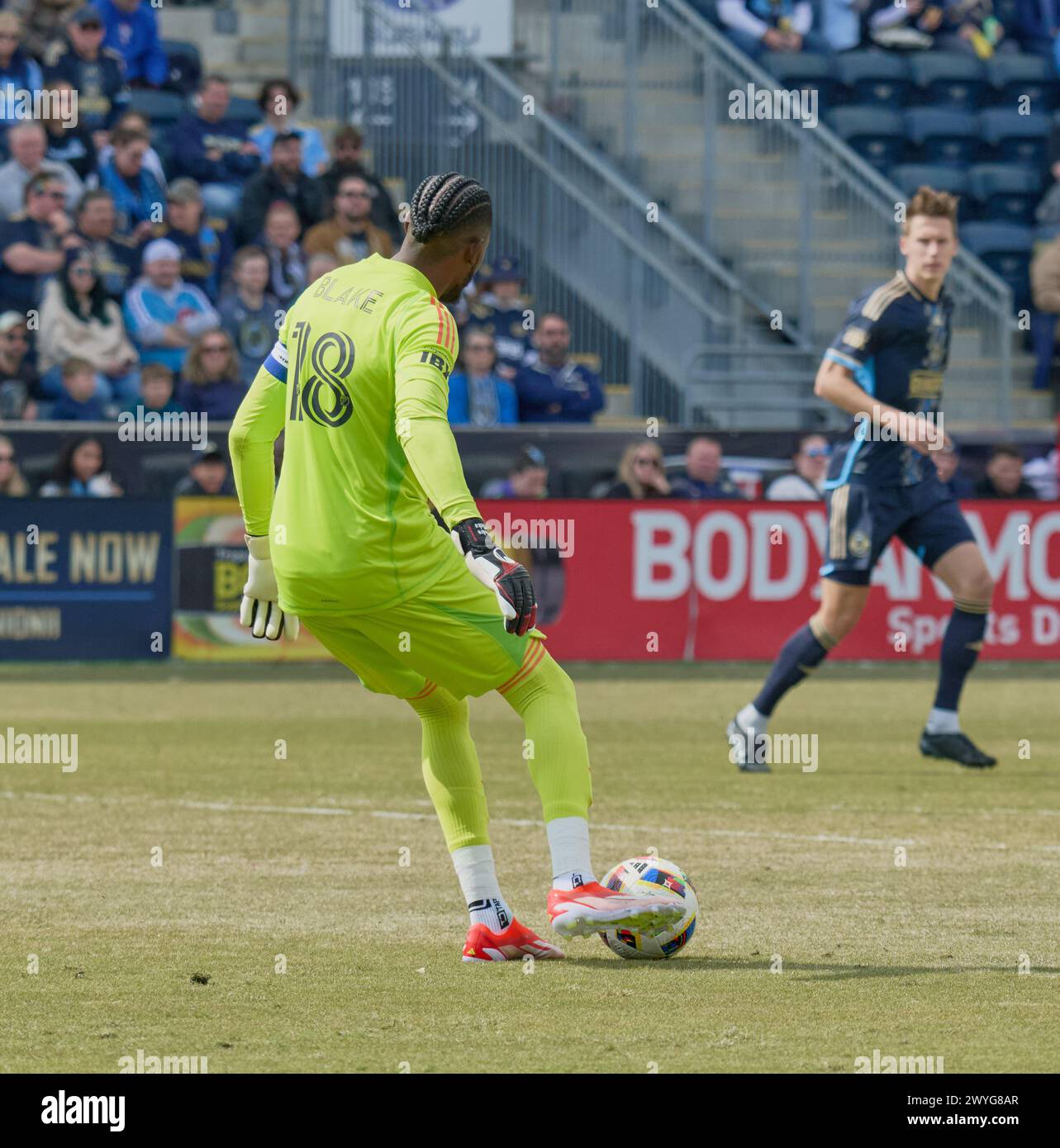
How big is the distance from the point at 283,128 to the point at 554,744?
15.5 metres

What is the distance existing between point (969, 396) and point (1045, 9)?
6392mm

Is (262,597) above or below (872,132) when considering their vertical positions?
below

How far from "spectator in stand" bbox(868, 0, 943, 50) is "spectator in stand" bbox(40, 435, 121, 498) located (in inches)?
462

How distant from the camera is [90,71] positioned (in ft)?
67.8

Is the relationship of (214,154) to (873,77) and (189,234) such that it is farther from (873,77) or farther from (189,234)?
(873,77)

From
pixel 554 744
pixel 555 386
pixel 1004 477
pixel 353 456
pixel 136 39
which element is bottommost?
pixel 1004 477

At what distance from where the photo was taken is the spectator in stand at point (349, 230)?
64.7 ft

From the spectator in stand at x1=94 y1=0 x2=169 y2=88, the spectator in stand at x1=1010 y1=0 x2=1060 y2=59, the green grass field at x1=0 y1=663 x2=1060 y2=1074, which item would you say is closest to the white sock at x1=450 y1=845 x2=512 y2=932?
the green grass field at x1=0 y1=663 x2=1060 y2=1074

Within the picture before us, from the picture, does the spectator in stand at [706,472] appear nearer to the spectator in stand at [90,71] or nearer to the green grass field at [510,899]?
the green grass field at [510,899]

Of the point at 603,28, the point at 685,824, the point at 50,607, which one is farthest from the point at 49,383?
the point at 685,824

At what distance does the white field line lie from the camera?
880 centimetres

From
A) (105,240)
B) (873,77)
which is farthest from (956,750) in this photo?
(873,77)

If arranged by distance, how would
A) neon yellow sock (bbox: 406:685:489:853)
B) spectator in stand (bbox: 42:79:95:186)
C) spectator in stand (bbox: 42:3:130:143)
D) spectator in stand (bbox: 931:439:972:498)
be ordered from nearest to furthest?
neon yellow sock (bbox: 406:685:489:853) → spectator in stand (bbox: 931:439:972:498) → spectator in stand (bbox: 42:79:95:186) → spectator in stand (bbox: 42:3:130:143)

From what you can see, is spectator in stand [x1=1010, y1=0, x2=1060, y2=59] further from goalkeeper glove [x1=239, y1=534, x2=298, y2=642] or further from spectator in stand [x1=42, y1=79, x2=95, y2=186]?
goalkeeper glove [x1=239, y1=534, x2=298, y2=642]
